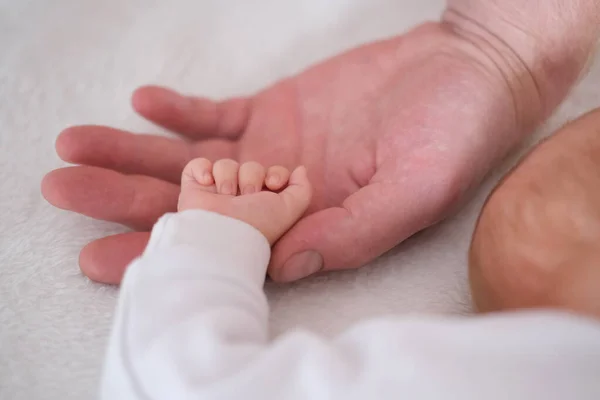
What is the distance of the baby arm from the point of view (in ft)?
0.91

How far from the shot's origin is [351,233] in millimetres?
423

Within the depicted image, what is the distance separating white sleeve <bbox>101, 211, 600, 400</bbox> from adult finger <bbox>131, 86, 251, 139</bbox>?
0.24 meters

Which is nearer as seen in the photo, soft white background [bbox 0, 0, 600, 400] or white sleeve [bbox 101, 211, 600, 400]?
white sleeve [bbox 101, 211, 600, 400]

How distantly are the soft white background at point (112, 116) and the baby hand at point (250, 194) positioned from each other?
57 mm

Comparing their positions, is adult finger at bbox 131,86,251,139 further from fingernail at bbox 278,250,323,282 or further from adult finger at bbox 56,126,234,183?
fingernail at bbox 278,250,323,282

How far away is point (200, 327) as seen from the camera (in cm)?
32

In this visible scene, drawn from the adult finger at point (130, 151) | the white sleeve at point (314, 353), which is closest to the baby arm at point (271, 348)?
the white sleeve at point (314, 353)

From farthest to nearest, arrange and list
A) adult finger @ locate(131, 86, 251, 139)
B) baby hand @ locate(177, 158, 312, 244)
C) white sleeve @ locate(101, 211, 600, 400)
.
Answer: adult finger @ locate(131, 86, 251, 139) → baby hand @ locate(177, 158, 312, 244) → white sleeve @ locate(101, 211, 600, 400)

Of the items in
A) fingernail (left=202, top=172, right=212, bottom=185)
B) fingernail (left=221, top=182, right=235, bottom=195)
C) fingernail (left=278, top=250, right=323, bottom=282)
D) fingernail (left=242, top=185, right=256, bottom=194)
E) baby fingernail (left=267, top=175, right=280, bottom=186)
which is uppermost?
fingernail (left=202, top=172, right=212, bottom=185)

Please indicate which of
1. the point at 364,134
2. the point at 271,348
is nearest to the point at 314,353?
the point at 271,348

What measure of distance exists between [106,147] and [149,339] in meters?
0.24

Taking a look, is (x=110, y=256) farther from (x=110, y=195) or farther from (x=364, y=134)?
(x=364, y=134)

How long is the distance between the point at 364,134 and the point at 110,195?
22 centimetres

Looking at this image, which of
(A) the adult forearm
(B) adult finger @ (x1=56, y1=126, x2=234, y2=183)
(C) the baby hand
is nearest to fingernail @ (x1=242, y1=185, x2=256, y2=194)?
(C) the baby hand
